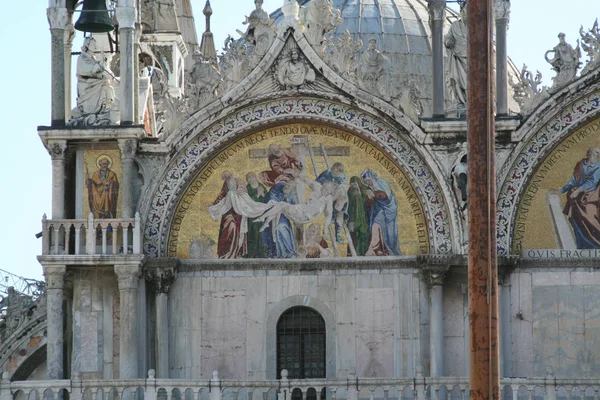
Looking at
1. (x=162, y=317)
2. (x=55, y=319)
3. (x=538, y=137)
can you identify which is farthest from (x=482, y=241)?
(x=55, y=319)

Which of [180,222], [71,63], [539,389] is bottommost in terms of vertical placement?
[539,389]

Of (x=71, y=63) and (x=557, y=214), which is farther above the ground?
(x=71, y=63)

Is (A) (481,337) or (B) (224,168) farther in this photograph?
(B) (224,168)

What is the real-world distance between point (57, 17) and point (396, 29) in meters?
15.8

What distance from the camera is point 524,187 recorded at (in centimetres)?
3372

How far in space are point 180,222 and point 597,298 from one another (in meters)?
7.10

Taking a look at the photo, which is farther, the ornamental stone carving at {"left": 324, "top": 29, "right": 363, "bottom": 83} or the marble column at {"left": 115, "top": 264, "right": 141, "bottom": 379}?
the ornamental stone carving at {"left": 324, "top": 29, "right": 363, "bottom": 83}

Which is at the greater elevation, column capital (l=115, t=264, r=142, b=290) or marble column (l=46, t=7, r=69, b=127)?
marble column (l=46, t=7, r=69, b=127)

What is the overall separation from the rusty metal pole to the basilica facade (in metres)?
8.67

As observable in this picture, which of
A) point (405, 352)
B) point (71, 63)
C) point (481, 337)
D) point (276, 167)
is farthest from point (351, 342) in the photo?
point (481, 337)

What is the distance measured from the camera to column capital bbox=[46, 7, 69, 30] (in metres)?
34.3

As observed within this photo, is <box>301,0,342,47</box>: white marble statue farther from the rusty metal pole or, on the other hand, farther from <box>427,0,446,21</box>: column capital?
the rusty metal pole

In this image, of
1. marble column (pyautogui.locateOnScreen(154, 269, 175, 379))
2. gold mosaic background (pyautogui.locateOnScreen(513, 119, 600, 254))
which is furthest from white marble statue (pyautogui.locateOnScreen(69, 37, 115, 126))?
gold mosaic background (pyautogui.locateOnScreen(513, 119, 600, 254))

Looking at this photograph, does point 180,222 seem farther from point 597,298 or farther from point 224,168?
point 597,298
